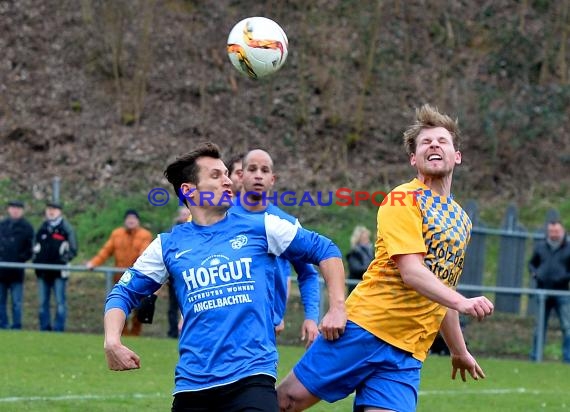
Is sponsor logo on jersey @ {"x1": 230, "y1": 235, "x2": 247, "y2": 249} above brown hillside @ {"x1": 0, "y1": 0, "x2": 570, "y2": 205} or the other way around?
the other way around

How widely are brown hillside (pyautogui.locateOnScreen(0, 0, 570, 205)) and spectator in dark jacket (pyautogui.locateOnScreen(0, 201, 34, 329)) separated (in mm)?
5190

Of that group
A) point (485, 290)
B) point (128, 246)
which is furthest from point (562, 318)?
point (128, 246)

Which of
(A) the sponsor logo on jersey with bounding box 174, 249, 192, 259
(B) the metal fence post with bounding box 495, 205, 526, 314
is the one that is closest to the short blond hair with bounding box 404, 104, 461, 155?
(A) the sponsor logo on jersey with bounding box 174, 249, 192, 259

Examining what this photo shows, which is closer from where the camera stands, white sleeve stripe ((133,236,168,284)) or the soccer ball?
white sleeve stripe ((133,236,168,284))

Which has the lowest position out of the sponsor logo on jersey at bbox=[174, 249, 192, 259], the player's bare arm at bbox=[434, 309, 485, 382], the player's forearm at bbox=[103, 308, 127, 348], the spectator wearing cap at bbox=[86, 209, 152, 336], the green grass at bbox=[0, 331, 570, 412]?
the green grass at bbox=[0, 331, 570, 412]

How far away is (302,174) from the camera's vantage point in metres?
20.9

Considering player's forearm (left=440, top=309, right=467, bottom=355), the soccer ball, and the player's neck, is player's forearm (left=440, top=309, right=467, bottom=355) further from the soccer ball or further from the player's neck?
the soccer ball

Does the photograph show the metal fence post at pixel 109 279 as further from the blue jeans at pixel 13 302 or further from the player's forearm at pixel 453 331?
the player's forearm at pixel 453 331

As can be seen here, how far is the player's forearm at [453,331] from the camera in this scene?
214 inches

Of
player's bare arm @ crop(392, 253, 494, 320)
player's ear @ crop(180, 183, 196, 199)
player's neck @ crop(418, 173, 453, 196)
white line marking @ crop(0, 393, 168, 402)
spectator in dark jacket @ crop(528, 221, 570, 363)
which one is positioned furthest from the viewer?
spectator in dark jacket @ crop(528, 221, 570, 363)

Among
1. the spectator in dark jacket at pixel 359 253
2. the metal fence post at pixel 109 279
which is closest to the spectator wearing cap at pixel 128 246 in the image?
the metal fence post at pixel 109 279

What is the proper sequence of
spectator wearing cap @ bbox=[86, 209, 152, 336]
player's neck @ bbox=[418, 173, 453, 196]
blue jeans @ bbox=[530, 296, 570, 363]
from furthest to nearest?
spectator wearing cap @ bbox=[86, 209, 152, 336] → blue jeans @ bbox=[530, 296, 570, 363] → player's neck @ bbox=[418, 173, 453, 196]

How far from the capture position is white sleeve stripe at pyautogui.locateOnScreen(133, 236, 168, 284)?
4.92m

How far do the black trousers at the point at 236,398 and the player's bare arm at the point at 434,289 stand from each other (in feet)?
2.66
